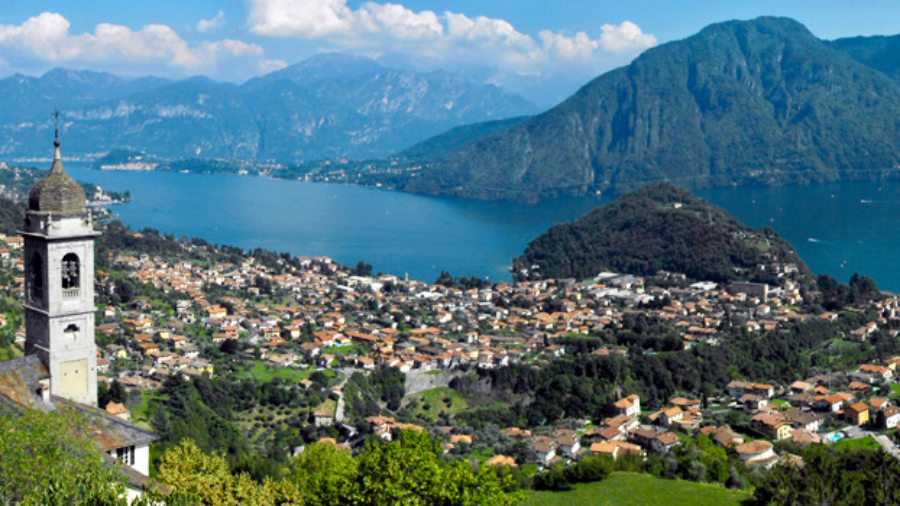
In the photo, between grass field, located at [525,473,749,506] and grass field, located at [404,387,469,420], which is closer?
grass field, located at [525,473,749,506]

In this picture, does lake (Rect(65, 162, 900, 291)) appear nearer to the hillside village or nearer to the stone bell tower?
the hillside village

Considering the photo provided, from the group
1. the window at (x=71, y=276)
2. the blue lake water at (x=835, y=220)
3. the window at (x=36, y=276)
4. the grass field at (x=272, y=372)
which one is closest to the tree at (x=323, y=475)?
the window at (x=71, y=276)

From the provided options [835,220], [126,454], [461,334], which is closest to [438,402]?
[461,334]

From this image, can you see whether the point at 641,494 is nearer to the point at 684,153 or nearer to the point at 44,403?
the point at 44,403

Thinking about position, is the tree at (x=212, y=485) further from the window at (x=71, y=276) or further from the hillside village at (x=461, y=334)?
the hillside village at (x=461, y=334)

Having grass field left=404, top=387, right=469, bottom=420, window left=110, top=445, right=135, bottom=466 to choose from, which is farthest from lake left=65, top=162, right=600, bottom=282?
window left=110, top=445, right=135, bottom=466

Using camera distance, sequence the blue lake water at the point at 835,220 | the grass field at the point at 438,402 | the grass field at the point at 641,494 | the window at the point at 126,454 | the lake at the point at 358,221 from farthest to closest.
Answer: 1. the lake at the point at 358,221
2. the blue lake water at the point at 835,220
3. the grass field at the point at 438,402
4. the grass field at the point at 641,494
5. the window at the point at 126,454
